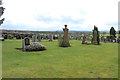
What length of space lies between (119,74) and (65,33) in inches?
622

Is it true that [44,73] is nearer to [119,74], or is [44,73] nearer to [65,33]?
[119,74]

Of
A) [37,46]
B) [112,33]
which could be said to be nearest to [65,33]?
[37,46]

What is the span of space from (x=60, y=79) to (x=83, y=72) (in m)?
1.65

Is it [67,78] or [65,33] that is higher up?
[65,33]

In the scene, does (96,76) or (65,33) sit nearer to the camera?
(96,76)

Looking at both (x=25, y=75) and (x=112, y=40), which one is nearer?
(x=25, y=75)

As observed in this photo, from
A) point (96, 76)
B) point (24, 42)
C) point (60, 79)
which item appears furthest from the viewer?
point (24, 42)

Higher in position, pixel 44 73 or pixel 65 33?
pixel 65 33

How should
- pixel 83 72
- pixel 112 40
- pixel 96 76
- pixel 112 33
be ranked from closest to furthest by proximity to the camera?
pixel 96 76
pixel 83 72
pixel 112 40
pixel 112 33

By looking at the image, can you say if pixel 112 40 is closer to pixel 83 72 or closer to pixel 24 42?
pixel 24 42

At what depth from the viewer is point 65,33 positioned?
23125 mm

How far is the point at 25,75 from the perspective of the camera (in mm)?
7465

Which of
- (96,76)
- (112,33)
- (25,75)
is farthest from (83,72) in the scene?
(112,33)

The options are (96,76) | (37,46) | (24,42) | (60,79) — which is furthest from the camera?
(24,42)
